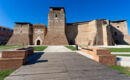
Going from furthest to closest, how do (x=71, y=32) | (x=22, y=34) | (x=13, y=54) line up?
(x=71, y=32) < (x=22, y=34) < (x=13, y=54)

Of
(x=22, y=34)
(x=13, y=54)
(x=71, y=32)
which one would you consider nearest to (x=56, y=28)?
(x=71, y=32)

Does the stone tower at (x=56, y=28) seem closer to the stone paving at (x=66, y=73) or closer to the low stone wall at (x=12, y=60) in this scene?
the low stone wall at (x=12, y=60)

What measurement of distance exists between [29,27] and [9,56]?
94.0 feet

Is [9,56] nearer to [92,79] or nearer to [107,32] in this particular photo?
[92,79]

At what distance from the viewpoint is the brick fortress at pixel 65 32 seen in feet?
79.2

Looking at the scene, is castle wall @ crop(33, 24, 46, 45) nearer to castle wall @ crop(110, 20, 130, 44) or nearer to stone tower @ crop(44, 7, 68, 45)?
stone tower @ crop(44, 7, 68, 45)

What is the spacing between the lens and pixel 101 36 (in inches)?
984

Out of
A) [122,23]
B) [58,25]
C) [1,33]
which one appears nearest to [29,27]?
[58,25]

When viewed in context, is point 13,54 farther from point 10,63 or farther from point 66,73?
point 66,73

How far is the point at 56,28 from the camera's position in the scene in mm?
25078

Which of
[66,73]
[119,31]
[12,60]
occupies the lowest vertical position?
[66,73]

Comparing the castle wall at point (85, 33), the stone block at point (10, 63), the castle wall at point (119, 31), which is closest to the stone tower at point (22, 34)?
the castle wall at point (85, 33)

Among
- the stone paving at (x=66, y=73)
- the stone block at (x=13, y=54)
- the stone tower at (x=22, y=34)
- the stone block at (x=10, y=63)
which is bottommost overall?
the stone paving at (x=66, y=73)

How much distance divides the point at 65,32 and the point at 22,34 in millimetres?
19656
